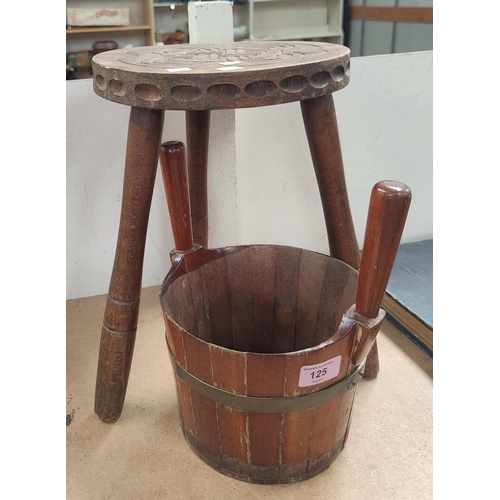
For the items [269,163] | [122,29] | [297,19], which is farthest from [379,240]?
[297,19]

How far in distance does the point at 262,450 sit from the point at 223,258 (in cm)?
42

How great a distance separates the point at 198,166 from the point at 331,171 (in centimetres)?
42

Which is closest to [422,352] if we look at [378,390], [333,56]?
[378,390]

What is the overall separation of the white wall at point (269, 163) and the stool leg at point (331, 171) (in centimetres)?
51

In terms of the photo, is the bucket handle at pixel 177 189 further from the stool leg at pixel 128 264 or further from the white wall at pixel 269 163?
the white wall at pixel 269 163

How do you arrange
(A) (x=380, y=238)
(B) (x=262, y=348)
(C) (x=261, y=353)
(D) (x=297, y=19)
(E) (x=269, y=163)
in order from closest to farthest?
(A) (x=380, y=238) → (C) (x=261, y=353) → (B) (x=262, y=348) → (E) (x=269, y=163) → (D) (x=297, y=19)

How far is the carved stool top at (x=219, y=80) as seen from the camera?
89 cm

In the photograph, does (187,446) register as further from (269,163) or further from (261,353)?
(269,163)

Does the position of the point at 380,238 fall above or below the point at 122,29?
below

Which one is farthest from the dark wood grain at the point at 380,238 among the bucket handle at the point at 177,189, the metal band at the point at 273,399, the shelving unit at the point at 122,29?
the shelving unit at the point at 122,29

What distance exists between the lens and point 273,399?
3.03 ft

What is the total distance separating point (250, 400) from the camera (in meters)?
0.93

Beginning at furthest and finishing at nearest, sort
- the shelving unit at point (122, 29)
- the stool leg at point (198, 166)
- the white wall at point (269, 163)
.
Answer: the shelving unit at point (122, 29)
the white wall at point (269, 163)
the stool leg at point (198, 166)

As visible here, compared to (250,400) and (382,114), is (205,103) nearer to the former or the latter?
(250,400)
